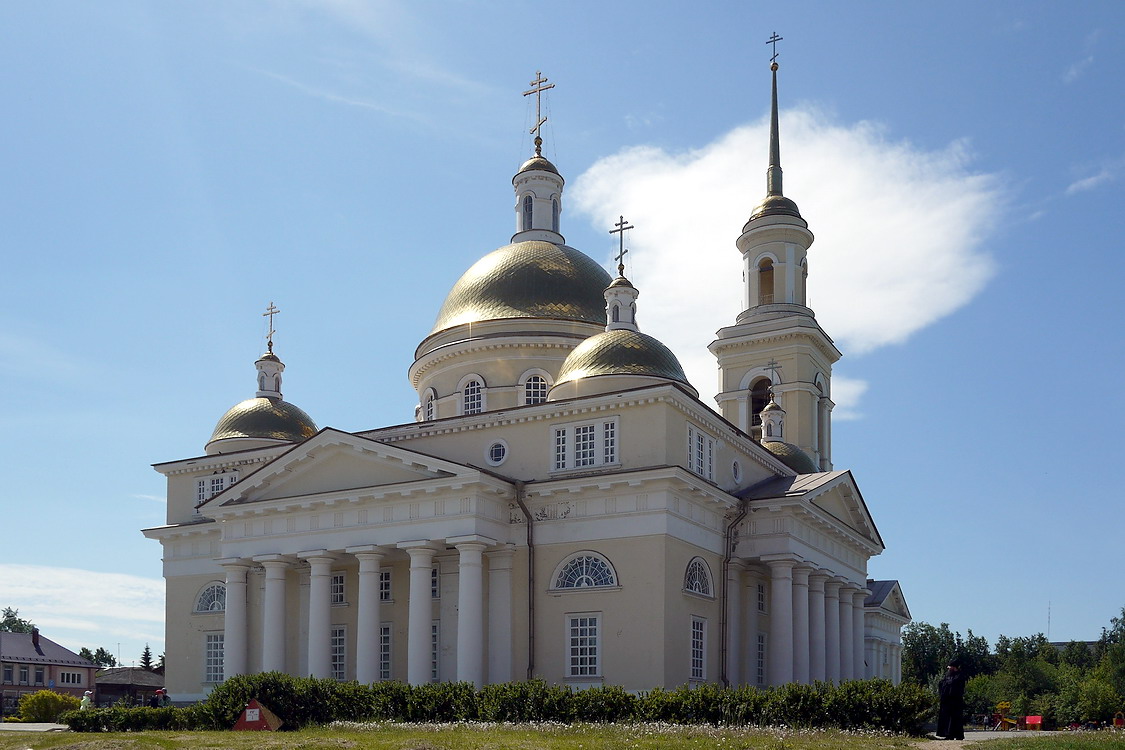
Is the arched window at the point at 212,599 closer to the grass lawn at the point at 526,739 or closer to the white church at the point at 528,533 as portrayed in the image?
the white church at the point at 528,533

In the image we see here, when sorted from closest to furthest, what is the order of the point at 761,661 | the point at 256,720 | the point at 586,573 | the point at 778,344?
the point at 256,720 < the point at 586,573 < the point at 761,661 < the point at 778,344

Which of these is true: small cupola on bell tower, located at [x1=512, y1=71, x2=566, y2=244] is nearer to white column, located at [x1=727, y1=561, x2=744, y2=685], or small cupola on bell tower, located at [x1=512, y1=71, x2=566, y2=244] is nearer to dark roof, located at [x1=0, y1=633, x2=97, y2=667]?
white column, located at [x1=727, y1=561, x2=744, y2=685]

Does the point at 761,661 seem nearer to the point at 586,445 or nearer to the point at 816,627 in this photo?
the point at 816,627

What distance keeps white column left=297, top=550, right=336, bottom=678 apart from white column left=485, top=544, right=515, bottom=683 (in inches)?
158

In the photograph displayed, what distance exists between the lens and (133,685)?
51062mm

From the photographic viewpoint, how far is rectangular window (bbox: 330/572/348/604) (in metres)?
31.8

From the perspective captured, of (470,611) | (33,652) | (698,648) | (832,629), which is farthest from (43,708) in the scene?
(33,652)

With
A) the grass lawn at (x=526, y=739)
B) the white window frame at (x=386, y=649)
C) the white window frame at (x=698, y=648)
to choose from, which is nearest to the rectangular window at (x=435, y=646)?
the white window frame at (x=386, y=649)

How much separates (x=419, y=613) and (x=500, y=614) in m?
1.96

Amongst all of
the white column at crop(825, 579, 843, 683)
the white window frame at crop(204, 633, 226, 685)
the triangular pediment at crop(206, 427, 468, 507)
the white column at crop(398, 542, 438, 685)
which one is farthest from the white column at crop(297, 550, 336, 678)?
the white column at crop(825, 579, 843, 683)

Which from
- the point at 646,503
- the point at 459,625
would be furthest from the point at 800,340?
the point at 459,625

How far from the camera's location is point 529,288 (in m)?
37.4

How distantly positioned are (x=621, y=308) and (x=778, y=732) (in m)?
15.5

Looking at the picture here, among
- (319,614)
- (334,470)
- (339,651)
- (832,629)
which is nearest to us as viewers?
(319,614)
